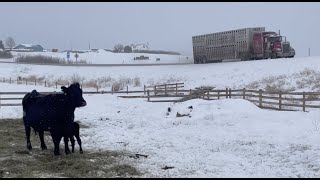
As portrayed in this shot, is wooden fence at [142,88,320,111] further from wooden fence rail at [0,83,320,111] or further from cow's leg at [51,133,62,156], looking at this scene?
cow's leg at [51,133,62,156]

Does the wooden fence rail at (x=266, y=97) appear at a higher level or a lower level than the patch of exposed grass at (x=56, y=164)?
higher

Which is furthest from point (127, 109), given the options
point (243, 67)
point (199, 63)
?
point (199, 63)

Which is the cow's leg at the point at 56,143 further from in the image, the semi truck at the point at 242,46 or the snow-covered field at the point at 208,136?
the semi truck at the point at 242,46

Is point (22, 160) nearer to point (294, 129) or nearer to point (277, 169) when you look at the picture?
point (277, 169)

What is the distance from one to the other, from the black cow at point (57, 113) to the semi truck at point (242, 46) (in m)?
38.5

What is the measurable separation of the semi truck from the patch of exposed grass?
3841cm

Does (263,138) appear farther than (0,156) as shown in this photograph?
Yes

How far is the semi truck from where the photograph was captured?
47188mm

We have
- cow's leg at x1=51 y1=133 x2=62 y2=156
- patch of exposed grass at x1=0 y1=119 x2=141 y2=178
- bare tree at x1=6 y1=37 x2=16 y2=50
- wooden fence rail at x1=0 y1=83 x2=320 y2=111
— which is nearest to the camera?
patch of exposed grass at x1=0 y1=119 x2=141 y2=178

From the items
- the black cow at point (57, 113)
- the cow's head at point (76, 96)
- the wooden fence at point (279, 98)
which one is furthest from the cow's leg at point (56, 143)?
the wooden fence at point (279, 98)

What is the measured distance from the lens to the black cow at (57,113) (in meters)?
11.1

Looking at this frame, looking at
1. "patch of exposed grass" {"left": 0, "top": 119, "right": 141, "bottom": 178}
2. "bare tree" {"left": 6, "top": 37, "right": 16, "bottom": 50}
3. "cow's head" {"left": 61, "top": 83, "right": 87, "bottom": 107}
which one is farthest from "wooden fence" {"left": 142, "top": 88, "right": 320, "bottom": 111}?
"bare tree" {"left": 6, "top": 37, "right": 16, "bottom": 50}

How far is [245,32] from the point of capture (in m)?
49.8

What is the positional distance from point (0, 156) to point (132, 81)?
37.0m
